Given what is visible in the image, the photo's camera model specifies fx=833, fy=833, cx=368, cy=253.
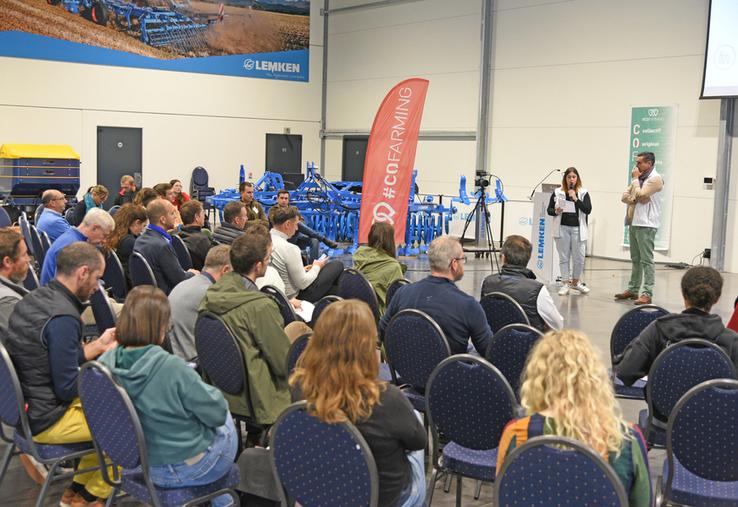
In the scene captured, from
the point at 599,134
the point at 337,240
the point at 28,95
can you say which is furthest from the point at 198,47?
the point at 599,134

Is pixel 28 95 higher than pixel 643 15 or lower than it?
lower

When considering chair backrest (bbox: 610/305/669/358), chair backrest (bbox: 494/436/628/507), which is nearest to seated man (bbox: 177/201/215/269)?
chair backrest (bbox: 610/305/669/358)

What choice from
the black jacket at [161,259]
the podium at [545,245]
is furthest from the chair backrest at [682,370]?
the podium at [545,245]

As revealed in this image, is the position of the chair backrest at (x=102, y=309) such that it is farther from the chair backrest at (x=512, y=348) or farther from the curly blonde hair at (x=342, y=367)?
the curly blonde hair at (x=342, y=367)

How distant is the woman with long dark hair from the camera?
33.8ft

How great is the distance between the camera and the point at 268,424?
3875 mm

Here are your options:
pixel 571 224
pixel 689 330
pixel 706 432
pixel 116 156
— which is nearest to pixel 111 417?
pixel 706 432

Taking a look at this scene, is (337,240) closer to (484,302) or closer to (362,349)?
(484,302)

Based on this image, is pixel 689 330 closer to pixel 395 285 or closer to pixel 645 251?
pixel 395 285

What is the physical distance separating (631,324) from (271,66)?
1716cm

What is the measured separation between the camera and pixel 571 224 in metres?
10.4

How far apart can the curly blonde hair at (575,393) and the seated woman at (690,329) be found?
1.48 meters

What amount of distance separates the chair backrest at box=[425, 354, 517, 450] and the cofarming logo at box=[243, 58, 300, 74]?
1805 cm

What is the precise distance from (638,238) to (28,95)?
13.2m
